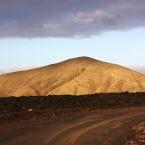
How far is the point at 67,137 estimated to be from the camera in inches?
515

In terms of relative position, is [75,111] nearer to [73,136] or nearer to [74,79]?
[73,136]

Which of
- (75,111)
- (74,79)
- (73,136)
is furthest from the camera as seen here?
(74,79)

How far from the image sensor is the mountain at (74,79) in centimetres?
12356

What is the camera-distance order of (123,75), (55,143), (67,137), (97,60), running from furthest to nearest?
(97,60) → (123,75) → (67,137) → (55,143)

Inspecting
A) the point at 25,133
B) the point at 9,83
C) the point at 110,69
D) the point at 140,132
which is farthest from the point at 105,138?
the point at 9,83

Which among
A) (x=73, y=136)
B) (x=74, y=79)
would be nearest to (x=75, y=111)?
(x=73, y=136)

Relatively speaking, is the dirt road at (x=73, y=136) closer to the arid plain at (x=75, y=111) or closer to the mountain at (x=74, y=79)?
the arid plain at (x=75, y=111)

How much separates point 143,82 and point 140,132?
120m

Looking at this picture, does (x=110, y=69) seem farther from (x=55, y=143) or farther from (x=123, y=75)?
(x=55, y=143)

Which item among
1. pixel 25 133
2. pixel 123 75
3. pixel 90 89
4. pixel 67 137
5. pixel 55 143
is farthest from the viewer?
pixel 123 75

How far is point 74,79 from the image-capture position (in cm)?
13412

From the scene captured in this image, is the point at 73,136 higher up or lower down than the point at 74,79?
lower down

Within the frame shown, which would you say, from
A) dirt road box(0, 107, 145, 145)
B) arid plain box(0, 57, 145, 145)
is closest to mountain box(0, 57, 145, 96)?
arid plain box(0, 57, 145, 145)

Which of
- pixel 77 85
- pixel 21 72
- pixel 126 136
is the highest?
pixel 21 72
